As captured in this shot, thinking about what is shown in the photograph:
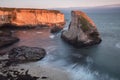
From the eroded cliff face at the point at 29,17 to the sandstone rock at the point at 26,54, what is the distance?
108 ft

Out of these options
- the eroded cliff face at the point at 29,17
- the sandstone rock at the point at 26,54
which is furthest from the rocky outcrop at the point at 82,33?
the eroded cliff face at the point at 29,17

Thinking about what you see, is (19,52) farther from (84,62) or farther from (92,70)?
(92,70)

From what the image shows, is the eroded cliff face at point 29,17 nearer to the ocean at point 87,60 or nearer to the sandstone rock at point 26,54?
the ocean at point 87,60

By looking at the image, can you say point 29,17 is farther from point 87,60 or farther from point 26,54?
point 87,60

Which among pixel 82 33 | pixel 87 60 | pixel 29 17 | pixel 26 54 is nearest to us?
pixel 87 60

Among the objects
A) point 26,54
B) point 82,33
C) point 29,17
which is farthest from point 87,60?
point 29,17

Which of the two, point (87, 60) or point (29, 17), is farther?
point (29, 17)

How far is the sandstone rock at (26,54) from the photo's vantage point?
32612 mm

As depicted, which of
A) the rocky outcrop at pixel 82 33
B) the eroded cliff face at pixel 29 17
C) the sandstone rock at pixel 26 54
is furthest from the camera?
the eroded cliff face at pixel 29 17

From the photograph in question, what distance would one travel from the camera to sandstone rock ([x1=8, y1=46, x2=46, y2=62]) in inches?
1284

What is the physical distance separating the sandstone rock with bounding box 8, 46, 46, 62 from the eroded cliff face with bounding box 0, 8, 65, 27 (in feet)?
108

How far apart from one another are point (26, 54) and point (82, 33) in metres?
13.6

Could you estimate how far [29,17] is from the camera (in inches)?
2916

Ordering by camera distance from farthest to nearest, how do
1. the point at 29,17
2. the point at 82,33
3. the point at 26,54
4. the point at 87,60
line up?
the point at 29,17
the point at 82,33
the point at 26,54
the point at 87,60
